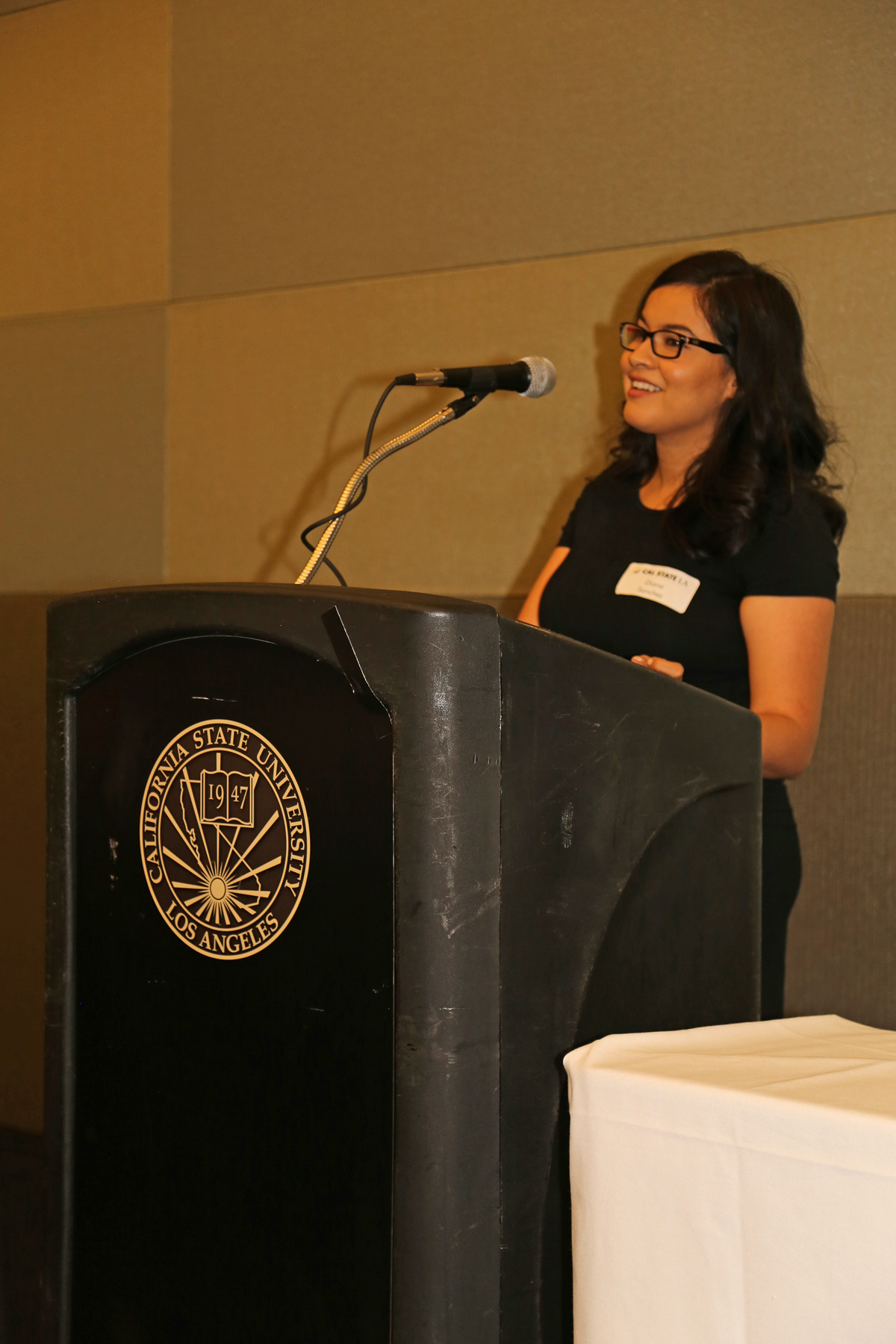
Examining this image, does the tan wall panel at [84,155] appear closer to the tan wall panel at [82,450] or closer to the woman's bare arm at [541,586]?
the tan wall panel at [82,450]

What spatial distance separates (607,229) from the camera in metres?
2.02

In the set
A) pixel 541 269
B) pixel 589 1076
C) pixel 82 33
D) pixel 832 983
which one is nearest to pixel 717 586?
pixel 832 983

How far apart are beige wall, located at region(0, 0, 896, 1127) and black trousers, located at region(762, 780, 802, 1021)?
0.44m

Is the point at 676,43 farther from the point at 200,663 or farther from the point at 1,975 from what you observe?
the point at 1,975

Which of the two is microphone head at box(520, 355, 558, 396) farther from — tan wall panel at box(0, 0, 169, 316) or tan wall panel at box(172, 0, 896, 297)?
tan wall panel at box(0, 0, 169, 316)

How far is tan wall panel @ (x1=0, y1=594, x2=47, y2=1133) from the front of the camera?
2195 mm

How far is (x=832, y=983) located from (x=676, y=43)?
1.54m

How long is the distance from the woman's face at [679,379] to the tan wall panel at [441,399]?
0.30 m

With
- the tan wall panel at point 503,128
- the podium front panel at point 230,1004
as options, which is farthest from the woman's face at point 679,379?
the podium front panel at point 230,1004

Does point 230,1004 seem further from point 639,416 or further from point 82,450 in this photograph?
point 82,450

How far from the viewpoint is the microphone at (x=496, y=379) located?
104cm

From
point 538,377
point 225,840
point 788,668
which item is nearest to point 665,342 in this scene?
point 788,668

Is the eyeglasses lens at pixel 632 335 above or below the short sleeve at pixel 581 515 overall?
above

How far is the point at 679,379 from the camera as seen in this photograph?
1.63 meters
